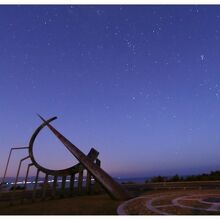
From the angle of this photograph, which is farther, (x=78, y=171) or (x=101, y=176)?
(x=78, y=171)

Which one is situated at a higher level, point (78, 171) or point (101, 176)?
point (78, 171)

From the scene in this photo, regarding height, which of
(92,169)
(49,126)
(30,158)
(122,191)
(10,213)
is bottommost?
(10,213)

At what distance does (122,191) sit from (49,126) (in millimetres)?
6683

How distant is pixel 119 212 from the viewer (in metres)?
10.9
